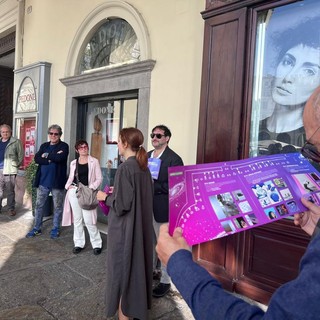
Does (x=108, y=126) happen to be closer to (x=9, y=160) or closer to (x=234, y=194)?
(x=9, y=160)

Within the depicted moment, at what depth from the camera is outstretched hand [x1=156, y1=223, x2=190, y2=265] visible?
1135mm

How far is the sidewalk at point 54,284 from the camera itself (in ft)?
10.5

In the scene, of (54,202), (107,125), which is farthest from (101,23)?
(54,202)

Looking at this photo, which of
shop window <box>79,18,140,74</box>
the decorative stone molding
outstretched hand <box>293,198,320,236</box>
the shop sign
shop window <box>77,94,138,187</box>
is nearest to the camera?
outstretched hand <box>293,198,320,236</box>

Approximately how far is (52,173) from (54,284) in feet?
6.91

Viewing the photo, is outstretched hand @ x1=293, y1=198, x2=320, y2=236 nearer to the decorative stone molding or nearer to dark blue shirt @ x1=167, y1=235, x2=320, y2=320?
dark blue shirt @ x1=167, y1=235, x2=320, y2=320

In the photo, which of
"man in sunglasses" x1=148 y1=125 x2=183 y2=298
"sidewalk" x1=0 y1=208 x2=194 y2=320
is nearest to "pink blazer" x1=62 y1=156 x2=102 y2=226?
"sidewalk" x1=0 y1=208 x2=194 y2=320

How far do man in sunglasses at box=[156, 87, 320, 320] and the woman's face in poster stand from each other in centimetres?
245

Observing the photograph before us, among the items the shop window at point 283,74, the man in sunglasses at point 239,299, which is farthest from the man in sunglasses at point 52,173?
the man in sunglasses at point 239,299

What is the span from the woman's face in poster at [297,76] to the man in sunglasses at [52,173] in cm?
342

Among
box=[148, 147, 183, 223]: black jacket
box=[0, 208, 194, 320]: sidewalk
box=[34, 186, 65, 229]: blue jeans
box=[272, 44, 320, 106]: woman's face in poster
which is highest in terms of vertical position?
box=[272, 44, 320, 106]: woman's face in poster

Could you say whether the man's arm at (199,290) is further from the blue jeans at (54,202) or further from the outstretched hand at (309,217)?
the blue jeans at (54,202)

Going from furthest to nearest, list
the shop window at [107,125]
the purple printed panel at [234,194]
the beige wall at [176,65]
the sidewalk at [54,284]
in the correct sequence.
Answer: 1. the shop window at [107,125]
2. the beige wall at [176,65]
3. the sidewalk at [54,284]
4. the purple printed panel at [234,194]

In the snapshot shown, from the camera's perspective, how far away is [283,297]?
A: 827 millimetres
